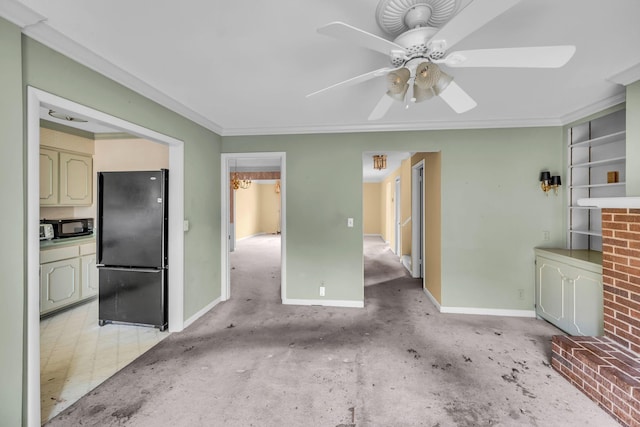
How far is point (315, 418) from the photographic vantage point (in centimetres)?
169

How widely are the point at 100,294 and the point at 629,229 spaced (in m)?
4.88

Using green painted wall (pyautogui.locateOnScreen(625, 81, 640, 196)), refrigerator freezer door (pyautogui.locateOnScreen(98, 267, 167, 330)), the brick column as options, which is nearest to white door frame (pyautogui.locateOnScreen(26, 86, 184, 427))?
refrigerator freezer door (pyautogui.locateOnScreen(98, 267, 167, 330))

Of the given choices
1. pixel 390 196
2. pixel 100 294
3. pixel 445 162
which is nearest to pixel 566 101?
pixel 445 162

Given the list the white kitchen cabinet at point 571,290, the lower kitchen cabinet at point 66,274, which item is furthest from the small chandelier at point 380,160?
the lower kitchen cabinet at point 66,274

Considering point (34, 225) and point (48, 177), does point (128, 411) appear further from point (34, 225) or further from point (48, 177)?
point (48, 177)

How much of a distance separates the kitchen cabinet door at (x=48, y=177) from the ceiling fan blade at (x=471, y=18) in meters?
4.31

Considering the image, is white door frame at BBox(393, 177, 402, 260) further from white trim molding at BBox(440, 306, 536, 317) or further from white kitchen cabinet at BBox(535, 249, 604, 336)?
white kitchen cabinet at BBox(535, 249, 604, 336)

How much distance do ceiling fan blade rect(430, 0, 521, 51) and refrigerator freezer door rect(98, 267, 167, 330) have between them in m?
3.07

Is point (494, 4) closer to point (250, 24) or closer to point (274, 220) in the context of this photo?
point (250, 24)

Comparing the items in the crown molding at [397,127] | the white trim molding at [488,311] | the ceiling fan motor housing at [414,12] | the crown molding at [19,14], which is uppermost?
the crown molding at [397,127]

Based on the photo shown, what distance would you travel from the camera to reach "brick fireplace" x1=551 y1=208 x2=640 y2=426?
1.68 meters

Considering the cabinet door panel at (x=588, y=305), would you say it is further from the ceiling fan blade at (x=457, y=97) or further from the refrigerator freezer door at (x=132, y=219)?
the refrigerator freezer door at (x=132, y=219)

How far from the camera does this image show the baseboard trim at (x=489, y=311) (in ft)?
10.6

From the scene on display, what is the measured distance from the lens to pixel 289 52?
6.00 feet
